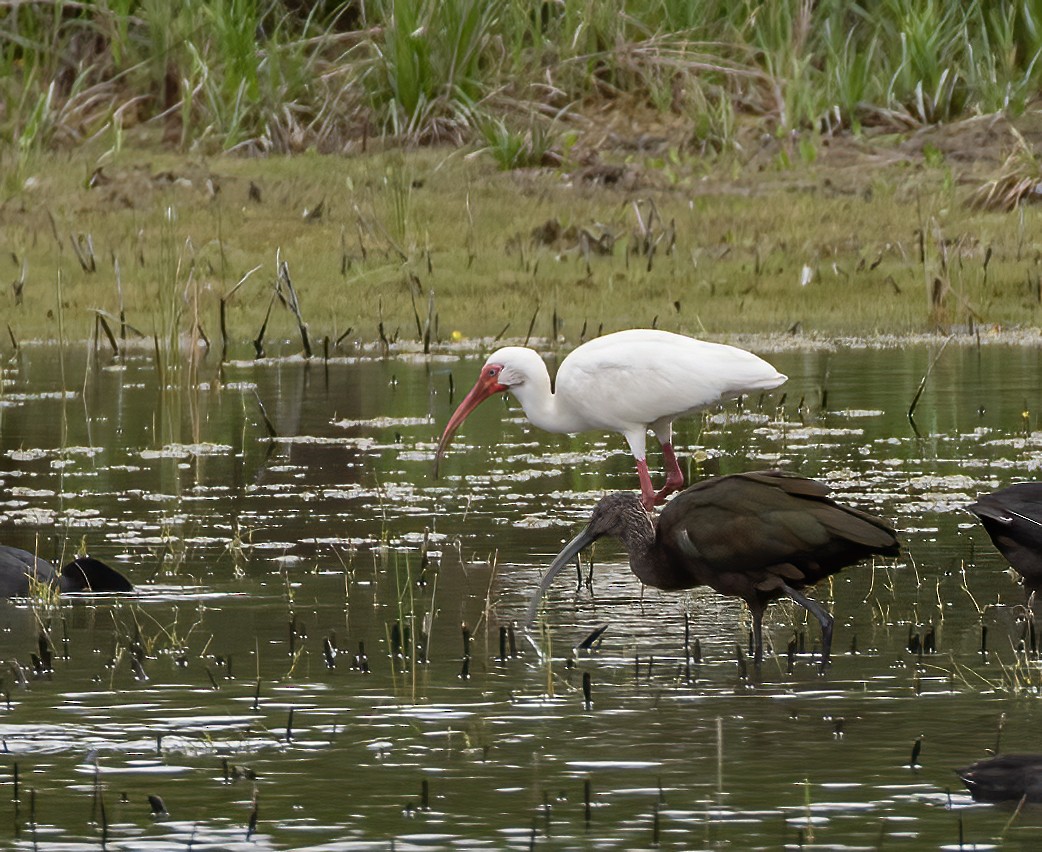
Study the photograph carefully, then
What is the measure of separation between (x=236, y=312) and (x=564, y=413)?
7932mm

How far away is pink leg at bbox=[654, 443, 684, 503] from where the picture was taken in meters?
10.3

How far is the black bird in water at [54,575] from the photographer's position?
26.7 ft

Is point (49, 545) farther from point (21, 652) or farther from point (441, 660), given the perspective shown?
point (441, 660)

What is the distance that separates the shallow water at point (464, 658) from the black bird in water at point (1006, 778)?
55 mm

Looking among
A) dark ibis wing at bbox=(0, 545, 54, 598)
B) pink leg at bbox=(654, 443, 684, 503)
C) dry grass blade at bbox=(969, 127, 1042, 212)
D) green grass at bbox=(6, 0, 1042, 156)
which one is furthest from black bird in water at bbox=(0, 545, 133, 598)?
green grass at bbox=(6, 0, 1042, 156)

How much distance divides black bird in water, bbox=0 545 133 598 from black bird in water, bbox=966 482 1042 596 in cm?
277

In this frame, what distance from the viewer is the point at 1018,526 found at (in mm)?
7590

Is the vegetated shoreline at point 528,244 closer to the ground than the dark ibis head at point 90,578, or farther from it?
farther from it

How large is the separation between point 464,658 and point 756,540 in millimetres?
912

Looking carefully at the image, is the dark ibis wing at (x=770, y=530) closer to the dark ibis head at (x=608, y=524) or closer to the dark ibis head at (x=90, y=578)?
the dark ibis head at (x=608, y=524)

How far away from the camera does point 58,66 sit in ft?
81.0

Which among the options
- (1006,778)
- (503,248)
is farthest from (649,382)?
(503,248)

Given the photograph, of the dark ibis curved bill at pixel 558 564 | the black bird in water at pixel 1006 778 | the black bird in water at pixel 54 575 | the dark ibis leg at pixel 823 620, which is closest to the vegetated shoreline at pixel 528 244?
the black bird in water at pixel 54 575

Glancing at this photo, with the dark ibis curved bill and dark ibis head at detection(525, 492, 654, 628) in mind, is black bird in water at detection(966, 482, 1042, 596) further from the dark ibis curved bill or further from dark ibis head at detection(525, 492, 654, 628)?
the dark ibis curved bill
